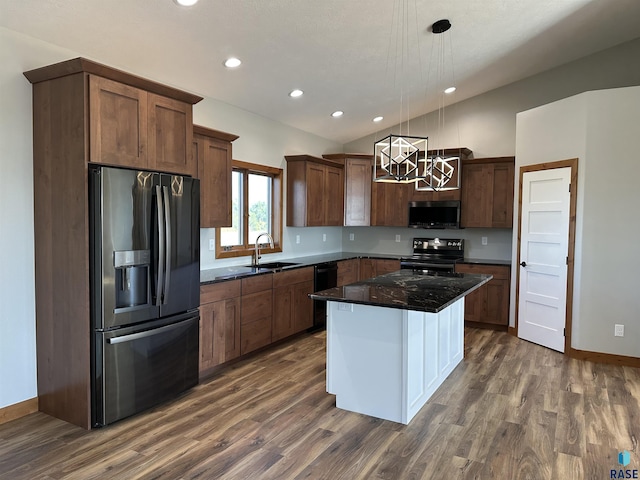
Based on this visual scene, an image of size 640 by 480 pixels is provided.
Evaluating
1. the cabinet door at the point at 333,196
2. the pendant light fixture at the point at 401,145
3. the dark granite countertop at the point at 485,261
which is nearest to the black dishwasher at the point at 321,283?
the cabinet door at the point at 333,196

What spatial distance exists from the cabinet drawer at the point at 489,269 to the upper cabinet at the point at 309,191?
2.01m

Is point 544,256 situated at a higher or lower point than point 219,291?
higher

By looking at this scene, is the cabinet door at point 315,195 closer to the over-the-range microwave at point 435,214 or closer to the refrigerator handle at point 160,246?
the over-the-range microwave at point 435,214

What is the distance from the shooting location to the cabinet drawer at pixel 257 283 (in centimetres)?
414

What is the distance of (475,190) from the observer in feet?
19.5

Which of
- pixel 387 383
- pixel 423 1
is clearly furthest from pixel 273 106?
pixel 387 383

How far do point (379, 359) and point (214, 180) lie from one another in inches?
91.3

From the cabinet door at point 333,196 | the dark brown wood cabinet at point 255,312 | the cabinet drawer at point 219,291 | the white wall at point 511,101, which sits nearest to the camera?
the cabinet drawer at point 219,291

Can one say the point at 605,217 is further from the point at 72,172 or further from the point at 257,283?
the point at 72,172

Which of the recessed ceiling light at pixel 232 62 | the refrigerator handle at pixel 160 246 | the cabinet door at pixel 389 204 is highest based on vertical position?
the recessed ceiling light at pixel 232 62

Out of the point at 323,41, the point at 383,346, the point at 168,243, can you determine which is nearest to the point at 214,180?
the point at 168,243

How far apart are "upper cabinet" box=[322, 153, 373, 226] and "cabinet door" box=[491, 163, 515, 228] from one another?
1842 millimetres

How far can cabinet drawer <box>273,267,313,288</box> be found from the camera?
181 inches

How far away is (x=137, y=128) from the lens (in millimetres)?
2982
